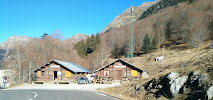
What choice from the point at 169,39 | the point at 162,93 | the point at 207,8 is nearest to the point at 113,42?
the point at 169,39

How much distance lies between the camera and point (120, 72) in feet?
148

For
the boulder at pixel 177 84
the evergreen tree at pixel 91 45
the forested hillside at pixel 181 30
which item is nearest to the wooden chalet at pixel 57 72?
the boulder at pixel 177 84

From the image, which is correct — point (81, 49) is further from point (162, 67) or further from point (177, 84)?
point (177, 84)

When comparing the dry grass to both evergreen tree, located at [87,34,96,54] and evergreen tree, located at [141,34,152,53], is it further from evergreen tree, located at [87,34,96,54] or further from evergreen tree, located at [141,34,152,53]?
evergreen tree, located at [87,34,96,54]

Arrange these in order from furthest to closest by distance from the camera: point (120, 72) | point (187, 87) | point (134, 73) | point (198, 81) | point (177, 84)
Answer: point (120, 72) → point (134, 73) → point (177, 84) → point (187, 87) → point (198, 81)

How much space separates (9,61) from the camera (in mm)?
56344

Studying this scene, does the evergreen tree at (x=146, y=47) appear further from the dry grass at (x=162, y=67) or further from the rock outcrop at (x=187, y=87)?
the rock outcrop at (x=187, y=87)

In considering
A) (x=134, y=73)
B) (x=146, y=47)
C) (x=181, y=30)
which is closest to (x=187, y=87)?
(x=134, y=73)

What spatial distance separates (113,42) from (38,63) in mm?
52426

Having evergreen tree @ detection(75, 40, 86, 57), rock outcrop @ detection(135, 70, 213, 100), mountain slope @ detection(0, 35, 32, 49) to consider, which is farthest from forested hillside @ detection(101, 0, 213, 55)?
rock outcrop @ detection(135, 70, 213, 100)

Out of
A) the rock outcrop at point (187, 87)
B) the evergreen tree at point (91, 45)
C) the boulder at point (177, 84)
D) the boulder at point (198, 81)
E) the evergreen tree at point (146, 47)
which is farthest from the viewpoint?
the evergreen tree at point (91, 45)

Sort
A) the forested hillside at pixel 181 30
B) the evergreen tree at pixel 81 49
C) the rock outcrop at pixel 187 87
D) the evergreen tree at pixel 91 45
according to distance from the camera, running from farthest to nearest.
Answer: 1. the evergreen tree at pixel 91 45
2. the evergreen tree at pixel 81 49
3. the forested hillside at pixel 181 30
4. the rock outcrop at pixel 187 87

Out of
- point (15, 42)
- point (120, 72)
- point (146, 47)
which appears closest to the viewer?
point (120, 72)

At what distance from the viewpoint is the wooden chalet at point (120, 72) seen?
44000mm
